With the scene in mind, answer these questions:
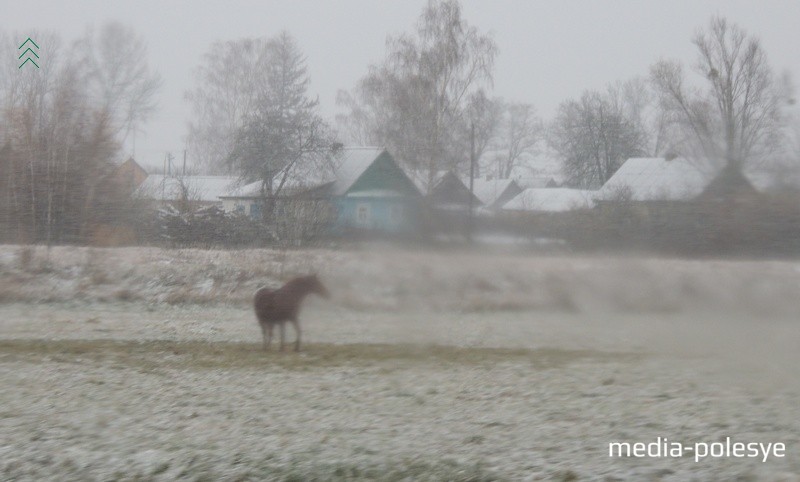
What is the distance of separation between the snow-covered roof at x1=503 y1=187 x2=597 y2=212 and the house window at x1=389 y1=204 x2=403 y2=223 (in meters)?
2.27

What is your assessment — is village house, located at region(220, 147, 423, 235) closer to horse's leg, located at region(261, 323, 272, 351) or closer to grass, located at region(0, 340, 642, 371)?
grass, located at region(0, 340, 642, 371)

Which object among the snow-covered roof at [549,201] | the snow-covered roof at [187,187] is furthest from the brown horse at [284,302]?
the snow-covered roof at [187,187]

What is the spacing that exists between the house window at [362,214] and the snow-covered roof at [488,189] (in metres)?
2.31

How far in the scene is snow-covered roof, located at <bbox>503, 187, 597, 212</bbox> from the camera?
63.3 feet

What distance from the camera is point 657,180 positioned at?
18094 mm

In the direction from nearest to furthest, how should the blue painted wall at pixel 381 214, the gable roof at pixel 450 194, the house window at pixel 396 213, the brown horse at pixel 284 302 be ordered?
the brown horse at pixel 284 302 → the blue painted wall at pixel 381 214 → the house window at pixel 396 213 → the gable roof at pixel 450 194

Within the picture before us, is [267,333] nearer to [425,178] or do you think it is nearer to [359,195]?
[359,195]

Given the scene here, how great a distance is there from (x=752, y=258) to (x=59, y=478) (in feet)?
39.4

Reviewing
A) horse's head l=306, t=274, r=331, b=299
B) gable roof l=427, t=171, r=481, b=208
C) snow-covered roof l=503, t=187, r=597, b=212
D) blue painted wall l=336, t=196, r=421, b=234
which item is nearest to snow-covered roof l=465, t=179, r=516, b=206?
gable roof l=427, t=171, r=481, b=208

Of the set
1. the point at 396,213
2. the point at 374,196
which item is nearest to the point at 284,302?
the point at 396,213

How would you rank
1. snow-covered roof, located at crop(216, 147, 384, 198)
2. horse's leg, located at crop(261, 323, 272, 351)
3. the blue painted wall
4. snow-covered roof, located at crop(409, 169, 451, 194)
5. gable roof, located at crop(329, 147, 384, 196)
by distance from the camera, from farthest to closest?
1. snow-covered roof, located at crop(216, 147, 384, 198)
2. gable roof, located at crop(329, 147, 384, 196)
3. snow-covered roof, located at crop(409, 169, 451, 194)
4. the blue painted wall
5. horse's leg, located at crop(261, 323, 272, 351)

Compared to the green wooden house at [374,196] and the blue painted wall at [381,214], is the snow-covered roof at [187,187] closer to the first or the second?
the green wooden house at [374,196]

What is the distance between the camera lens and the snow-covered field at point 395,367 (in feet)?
23.7

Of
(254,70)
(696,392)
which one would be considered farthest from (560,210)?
(254,70)
